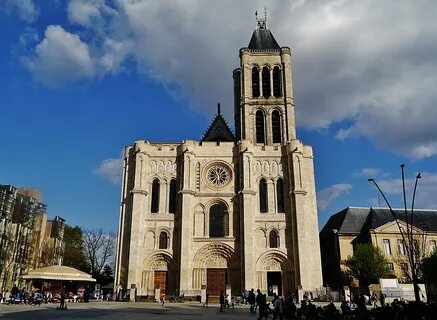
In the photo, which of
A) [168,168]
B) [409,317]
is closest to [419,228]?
[168,168]

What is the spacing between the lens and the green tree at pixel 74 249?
2401 inches

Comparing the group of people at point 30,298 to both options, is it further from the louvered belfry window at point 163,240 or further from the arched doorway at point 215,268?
the arched doorway at point 215,268

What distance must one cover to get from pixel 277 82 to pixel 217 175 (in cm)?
1379

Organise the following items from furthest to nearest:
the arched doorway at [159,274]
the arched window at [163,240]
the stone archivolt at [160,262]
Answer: the arched window at [163,240]
the stone archivolt at [160,262]
the arched doorway at [159,274]

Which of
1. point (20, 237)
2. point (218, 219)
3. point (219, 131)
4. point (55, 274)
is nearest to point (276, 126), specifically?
point (219, 131)

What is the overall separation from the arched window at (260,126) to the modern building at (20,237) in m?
26.9

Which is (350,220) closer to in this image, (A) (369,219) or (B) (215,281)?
(A) (369,219)

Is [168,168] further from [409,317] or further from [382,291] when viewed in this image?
[409,317]

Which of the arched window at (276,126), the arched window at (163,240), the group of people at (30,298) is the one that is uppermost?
the arched window at (276,126)

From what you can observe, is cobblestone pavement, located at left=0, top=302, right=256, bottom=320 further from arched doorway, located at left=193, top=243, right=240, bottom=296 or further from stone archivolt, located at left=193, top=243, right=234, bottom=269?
stone archivolt, located at left=193, top=243, right=234, bottom=269

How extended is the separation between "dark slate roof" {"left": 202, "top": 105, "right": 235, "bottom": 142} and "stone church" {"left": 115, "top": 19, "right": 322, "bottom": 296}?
16.6 ft

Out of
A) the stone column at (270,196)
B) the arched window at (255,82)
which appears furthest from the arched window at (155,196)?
the arched window at (255,82)

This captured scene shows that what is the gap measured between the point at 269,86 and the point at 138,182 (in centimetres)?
1839

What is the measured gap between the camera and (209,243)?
37250mm
